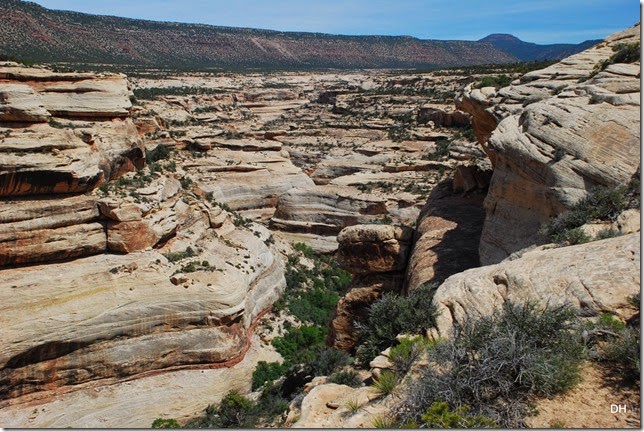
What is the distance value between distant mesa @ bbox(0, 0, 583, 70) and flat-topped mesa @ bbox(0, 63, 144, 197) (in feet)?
202

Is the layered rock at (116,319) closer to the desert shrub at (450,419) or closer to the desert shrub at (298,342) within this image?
the desert shrub at (298,342)

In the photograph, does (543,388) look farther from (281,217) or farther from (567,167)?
(281,217)


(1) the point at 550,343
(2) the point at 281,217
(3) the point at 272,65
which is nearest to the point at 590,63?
(1) the point at 550,343

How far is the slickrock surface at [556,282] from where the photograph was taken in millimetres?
7887

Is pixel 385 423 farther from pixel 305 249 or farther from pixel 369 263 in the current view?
A: pixel 305 249

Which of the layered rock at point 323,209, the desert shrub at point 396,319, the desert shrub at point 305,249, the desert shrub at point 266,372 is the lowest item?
the desert shrub at point 305,249

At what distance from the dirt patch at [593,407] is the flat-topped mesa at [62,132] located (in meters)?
17.3

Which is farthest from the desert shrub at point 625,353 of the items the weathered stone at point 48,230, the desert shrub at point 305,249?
the desert shrub at point 305,249

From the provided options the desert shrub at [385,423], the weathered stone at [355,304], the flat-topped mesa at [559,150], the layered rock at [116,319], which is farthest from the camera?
the layered rock at [116,319]

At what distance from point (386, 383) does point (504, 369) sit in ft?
5.81

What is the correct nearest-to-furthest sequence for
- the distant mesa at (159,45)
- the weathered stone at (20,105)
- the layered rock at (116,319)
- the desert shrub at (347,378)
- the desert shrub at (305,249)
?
the desert shrub at (347,378) → the layered rock at (116,319) → the weathered stone at (20,105) → the desert shrub at (305,249) → the distant mesa at (159,45)

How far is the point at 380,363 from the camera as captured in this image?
862 centimetres

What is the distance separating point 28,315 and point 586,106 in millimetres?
16805

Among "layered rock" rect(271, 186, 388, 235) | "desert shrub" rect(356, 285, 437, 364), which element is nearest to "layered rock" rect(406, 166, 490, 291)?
"desert shrub" rect(356, 285, 437, 364)
